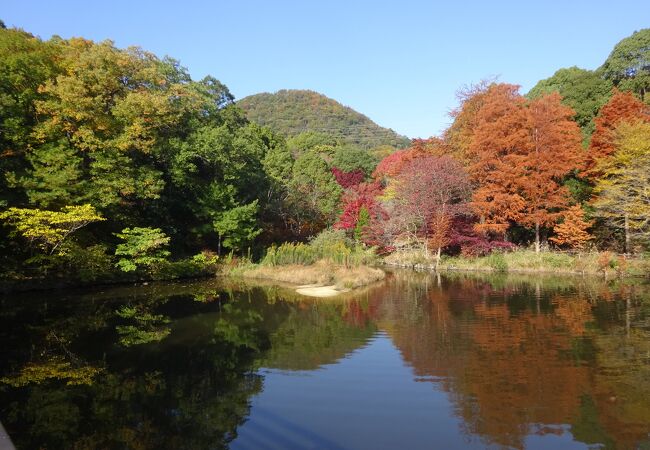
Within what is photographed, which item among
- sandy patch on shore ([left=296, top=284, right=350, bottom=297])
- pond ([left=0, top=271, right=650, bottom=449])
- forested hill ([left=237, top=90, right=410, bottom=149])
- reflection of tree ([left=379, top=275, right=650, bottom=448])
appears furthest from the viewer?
forested hill ([left=237, top=90, right=410, bottom=149])

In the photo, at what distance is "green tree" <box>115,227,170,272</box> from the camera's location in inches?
795

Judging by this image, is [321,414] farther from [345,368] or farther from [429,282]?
[429,282]

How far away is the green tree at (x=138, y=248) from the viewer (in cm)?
2019

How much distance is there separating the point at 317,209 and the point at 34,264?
20.5m

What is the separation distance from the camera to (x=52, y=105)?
18.7m

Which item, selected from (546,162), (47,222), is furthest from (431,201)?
(47,222)

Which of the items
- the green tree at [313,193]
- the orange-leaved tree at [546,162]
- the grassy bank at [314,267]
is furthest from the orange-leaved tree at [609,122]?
the green tree at [313,193]

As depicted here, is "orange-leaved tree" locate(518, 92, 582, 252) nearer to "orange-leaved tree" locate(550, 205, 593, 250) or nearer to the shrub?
"orange-leaved tree" locate(550, 205, 593, 250)

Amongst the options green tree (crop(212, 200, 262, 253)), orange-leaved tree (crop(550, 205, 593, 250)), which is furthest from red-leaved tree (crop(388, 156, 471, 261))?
green tree (crop(212, 200, 262, 253))

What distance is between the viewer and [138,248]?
20.2m

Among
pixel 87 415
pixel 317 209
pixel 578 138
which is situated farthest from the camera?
pixel 317 209

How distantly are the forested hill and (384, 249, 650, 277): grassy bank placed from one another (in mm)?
61055

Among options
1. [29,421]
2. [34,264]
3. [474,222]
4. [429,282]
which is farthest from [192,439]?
[474,222]

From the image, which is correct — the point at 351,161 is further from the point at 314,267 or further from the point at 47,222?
the point at 47,222
